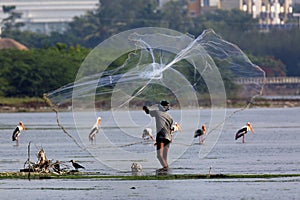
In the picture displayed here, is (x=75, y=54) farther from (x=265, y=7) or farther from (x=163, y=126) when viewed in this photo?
(x=265, y=7)

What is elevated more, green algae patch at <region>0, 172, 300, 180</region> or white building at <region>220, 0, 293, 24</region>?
white building at <region>220, 0, 293, 24</region>

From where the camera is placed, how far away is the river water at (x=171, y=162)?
2508 cm

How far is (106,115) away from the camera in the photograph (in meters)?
70.2

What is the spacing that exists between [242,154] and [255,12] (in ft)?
427

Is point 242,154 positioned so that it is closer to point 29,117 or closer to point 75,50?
point 29,117

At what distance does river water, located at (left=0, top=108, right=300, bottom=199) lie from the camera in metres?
25.1

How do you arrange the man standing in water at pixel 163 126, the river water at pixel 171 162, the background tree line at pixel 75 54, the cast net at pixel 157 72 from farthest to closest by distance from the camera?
the background tree line at pixel 75 54 < the cast net at pixel 157 72 < the man standing in water at pixel 163 126 < the river water at pixel 171 162

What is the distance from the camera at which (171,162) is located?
31.8 metres

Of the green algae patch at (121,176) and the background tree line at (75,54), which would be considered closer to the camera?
the green algae patch at (121,176)

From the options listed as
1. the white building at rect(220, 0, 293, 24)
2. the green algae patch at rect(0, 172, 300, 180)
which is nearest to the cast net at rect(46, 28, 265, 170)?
the green algae patch at rect(0, 172, 300, 180)

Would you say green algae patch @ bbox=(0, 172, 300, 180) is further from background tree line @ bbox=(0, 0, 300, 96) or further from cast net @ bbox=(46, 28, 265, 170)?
background tree line @ bbox=(0, 0, 300, 96)

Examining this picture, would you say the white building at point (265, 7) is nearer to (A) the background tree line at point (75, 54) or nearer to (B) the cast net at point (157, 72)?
(A) the background tree line at point (75, 54)

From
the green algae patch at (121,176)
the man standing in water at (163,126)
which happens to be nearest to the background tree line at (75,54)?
the man standing in water at (163,126)

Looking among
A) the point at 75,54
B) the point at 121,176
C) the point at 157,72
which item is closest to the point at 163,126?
the point at 157,72
